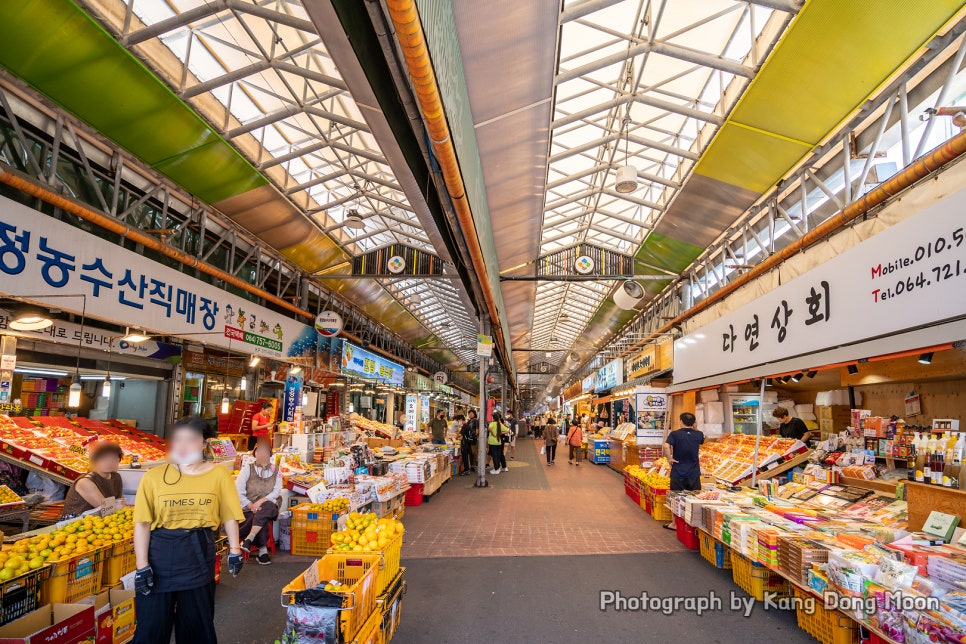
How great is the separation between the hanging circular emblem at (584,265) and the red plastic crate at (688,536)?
6772mm

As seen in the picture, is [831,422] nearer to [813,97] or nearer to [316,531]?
[813,97]

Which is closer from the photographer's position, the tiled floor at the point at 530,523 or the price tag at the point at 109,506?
the price tag at the point at 109,506

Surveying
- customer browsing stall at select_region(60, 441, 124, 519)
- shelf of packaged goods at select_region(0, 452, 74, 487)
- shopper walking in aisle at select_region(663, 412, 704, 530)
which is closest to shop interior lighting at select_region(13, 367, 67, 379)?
shelf of packaged goods at select_region(0, 452, 74, 487)

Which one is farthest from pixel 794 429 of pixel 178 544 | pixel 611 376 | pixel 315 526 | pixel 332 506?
pixel 611 376

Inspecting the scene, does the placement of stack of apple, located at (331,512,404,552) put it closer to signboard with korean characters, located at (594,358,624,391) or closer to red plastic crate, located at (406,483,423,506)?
red plastic crate, located at (406,483,423,506)

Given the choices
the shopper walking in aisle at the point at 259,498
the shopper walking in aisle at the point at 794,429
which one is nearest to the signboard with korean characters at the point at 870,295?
the shopper walking in aisle at the point at 794,429

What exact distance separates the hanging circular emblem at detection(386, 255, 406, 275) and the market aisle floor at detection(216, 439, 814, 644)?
202 inches

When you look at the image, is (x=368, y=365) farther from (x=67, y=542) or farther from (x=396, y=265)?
(x=67, y=542)

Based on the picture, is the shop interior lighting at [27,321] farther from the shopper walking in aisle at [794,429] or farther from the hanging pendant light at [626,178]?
the shopper walking in aisle at [794,429]

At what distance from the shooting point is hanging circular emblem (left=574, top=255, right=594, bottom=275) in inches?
489

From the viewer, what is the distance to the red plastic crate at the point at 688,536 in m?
6.52

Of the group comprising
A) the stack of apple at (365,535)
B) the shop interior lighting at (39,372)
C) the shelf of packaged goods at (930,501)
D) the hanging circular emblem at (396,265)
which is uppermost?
the hanging circular emblem at (396,265)

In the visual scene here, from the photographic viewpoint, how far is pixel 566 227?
12633 mm

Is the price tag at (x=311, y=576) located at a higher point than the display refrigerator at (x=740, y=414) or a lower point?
lower
